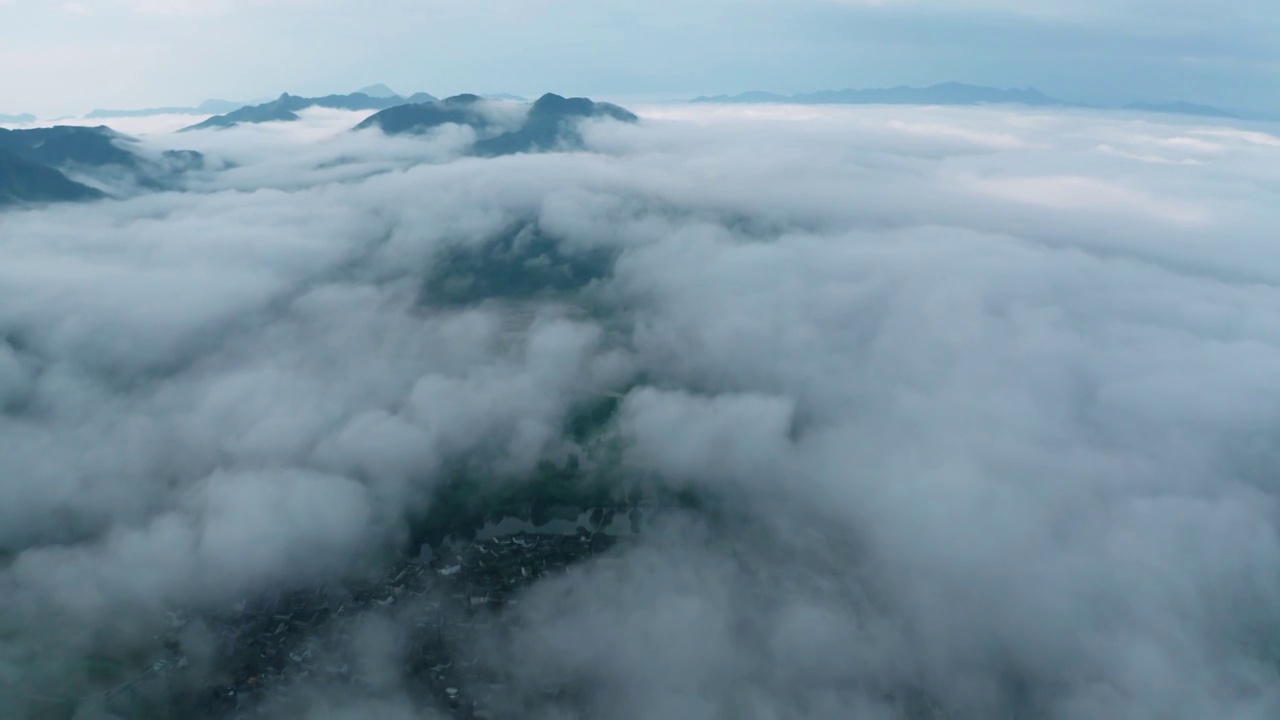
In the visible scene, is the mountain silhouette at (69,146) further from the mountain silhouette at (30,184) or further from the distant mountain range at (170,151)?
the mountain silhouette at (30,184)

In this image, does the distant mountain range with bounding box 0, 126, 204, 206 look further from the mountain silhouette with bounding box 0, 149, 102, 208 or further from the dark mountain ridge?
the dark mountain ridge

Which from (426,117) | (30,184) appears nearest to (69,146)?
(30,184)

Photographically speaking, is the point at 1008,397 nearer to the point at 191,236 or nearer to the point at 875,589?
the point at 875,589

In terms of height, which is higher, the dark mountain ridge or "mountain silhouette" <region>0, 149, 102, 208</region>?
the dark mountain ridge

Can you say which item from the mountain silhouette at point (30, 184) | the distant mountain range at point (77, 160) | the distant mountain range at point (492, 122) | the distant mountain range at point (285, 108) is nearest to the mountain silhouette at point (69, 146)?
the distant mountain range at point (77, 160)

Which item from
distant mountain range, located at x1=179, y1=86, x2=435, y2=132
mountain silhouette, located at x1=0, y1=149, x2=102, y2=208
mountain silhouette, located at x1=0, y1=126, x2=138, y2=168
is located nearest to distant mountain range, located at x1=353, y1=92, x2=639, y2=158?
distant mountain range, located at x1=179, y1=86, x2=435, y2=132

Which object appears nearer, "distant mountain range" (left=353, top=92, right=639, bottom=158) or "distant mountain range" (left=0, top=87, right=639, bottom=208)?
"distant mountain range" (left=0, top=87, right=639, bottom=208)

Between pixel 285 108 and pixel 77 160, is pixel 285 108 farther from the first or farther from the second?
pixel 77 160
